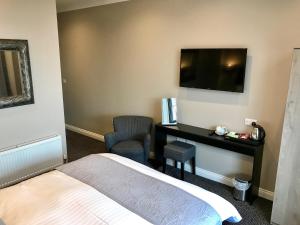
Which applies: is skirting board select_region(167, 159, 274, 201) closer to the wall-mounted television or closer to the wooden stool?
the wooden stool

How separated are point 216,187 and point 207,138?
2.45 ft

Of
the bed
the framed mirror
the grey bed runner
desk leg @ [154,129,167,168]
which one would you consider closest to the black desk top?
desk leg @ [154,129,167,168]

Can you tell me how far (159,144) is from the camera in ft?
12.4

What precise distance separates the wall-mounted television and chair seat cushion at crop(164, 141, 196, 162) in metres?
0.86

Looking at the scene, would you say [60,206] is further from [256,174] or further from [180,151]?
[256,174]

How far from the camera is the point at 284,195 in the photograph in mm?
2420

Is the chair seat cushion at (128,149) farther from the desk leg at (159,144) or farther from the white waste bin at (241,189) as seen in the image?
the white waste bin at (241,189)


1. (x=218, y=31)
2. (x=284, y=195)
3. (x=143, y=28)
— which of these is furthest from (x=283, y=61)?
(x=143, y=28)

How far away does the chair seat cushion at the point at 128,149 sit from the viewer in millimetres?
3443

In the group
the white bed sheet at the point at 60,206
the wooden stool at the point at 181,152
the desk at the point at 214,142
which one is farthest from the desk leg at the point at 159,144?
the white bed sheet at the point at 60,206

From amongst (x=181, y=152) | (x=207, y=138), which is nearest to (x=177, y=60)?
(x=207, y=138)

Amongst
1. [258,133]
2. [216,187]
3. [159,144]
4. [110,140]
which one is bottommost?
[216,187]

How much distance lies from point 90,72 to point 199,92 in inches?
97.2

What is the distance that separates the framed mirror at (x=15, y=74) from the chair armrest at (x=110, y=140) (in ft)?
3.89
